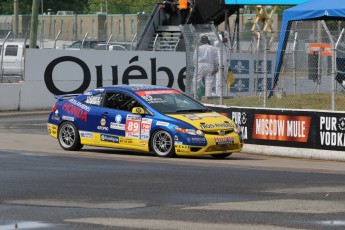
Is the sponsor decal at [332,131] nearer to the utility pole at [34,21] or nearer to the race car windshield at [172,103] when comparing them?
the race car windshield at [172,103]

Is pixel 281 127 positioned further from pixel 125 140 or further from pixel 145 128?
pixel 125 140

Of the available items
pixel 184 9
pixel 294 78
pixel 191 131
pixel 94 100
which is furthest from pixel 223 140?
pixel 184 9

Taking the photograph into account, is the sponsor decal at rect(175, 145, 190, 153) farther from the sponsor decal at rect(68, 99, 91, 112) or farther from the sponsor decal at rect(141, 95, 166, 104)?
the sponsor decal at rect(68, 99, 91, 112)

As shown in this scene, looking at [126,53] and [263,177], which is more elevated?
[126,53]

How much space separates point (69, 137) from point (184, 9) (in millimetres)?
19247

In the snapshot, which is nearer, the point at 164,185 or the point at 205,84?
the point at 164,185

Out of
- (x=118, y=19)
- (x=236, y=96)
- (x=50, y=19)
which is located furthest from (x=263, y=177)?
(x=50, y=19)

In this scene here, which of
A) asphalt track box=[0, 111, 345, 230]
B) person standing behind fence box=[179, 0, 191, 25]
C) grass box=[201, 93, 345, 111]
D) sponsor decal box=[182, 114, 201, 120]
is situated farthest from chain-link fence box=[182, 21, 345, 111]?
person standing behind fence box=[179, 0, 191, 25]

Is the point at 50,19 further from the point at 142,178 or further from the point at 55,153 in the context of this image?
the point at 142,178

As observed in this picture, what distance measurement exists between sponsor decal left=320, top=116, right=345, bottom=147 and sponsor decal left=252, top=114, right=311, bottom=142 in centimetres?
38

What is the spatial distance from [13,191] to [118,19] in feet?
108

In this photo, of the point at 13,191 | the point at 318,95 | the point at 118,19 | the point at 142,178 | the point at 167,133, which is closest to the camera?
the point at 13,191

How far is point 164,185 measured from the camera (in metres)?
14.4

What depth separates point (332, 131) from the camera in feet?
65.0
